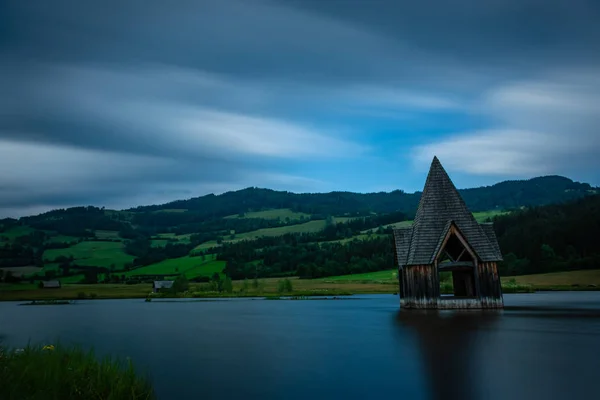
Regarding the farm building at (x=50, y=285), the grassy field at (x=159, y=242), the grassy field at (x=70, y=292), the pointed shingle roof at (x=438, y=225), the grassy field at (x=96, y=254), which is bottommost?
the grassy field at (x=70, y=292)

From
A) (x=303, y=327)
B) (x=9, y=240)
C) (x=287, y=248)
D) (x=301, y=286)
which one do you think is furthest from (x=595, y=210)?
(x=9, y=240)

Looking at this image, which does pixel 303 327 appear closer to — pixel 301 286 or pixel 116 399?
pixel 116 399

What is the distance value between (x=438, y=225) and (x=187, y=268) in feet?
366

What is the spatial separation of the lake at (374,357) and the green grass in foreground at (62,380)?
175 cm

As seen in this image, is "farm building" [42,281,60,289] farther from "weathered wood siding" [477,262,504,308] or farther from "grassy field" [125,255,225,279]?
"weathered wood siding" [477,262,504,308]

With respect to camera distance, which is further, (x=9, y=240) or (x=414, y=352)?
(x=9, y=240)

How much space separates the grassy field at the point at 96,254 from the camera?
142750 millimetres

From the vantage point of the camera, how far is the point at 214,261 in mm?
145875

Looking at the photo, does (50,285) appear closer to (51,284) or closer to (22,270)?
(51,284)

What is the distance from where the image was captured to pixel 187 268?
13800 centimetres

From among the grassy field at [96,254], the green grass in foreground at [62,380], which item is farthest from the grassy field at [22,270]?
the green grass in foreground at [62,380]

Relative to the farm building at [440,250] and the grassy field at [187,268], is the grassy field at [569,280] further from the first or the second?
the grassy field at [187,268]

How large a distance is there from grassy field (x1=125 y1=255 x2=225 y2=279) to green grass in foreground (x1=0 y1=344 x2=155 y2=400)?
115 m

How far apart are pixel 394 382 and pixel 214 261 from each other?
447 feet
